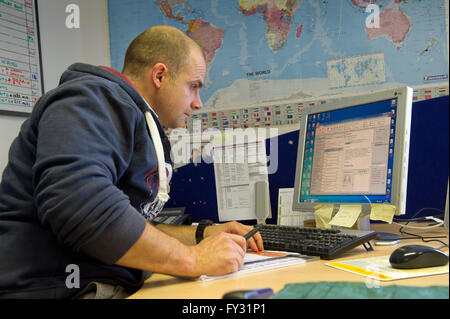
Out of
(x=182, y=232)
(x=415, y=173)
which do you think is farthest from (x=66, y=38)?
(x=415, y=173)

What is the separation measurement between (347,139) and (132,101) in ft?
1.96

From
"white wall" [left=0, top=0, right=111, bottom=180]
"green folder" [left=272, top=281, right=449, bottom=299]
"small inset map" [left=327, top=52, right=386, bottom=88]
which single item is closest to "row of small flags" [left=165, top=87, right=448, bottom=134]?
"small inset map" [left=327, top=52, right=386, bottom=88]

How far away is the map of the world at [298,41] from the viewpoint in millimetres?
1775

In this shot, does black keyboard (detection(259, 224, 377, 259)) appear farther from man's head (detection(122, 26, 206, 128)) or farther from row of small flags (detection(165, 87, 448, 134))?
row of small flags (detection(165, 87, 448, 134))

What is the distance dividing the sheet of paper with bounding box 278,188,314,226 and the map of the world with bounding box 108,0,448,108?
78 centimetres

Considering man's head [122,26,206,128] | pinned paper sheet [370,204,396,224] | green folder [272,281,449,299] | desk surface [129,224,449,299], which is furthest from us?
man's head [122,26,206,128]

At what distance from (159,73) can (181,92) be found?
3.1 inches

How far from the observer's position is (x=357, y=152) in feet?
3.24

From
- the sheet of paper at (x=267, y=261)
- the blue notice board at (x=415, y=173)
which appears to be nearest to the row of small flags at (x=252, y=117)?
the blue notice board at (x=415, y=173)

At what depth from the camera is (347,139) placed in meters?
1.02

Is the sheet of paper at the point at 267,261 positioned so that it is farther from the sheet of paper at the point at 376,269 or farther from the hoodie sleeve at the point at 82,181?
the hoodie sleeve at the point at 82,181

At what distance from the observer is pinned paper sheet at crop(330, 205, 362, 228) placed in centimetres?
95
